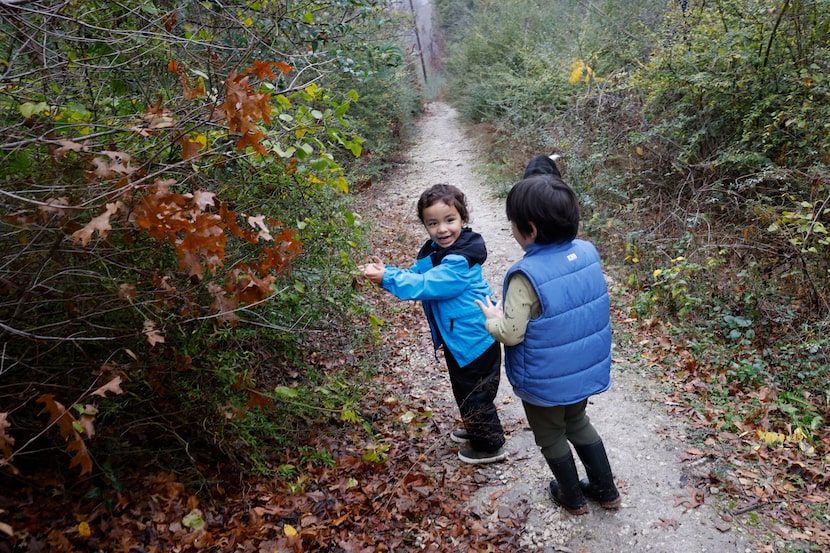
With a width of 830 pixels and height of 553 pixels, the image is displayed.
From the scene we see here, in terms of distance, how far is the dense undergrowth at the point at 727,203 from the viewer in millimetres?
4188

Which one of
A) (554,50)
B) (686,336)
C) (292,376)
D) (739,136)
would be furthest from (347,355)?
(554,50)

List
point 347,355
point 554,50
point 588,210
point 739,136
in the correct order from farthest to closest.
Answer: point 554,50, point 588,210, point 739,136, point 347,355

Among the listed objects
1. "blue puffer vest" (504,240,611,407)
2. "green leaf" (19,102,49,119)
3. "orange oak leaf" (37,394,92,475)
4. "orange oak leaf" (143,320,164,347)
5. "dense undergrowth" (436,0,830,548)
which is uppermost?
"green leaf" (19,102,49,119)

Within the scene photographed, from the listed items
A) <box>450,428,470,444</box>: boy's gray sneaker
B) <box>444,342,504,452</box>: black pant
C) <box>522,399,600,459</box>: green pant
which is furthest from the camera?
<box>450,428,470,444</box>: boy's gray sneaker

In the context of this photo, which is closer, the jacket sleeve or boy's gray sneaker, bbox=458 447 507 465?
the jacket sleeve

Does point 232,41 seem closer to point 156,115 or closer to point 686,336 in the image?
point 156,115

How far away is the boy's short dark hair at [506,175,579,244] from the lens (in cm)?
255

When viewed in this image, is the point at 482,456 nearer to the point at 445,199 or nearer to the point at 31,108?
the point at 445,199

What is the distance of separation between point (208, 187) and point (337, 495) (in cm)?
209

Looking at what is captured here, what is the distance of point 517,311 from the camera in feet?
8.61

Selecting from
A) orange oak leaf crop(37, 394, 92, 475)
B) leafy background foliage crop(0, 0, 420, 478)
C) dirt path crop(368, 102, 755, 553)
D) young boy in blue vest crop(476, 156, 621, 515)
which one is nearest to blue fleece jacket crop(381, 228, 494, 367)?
young boy in blue vest crop(476, 156, 621, 515)

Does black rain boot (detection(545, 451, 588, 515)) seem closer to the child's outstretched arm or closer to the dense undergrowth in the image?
the child's outstretched arm

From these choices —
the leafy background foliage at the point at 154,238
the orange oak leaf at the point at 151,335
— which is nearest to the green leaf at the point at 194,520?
the leafy background foliage at the point at 154,238

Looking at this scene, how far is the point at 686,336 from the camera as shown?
16.9 feet
